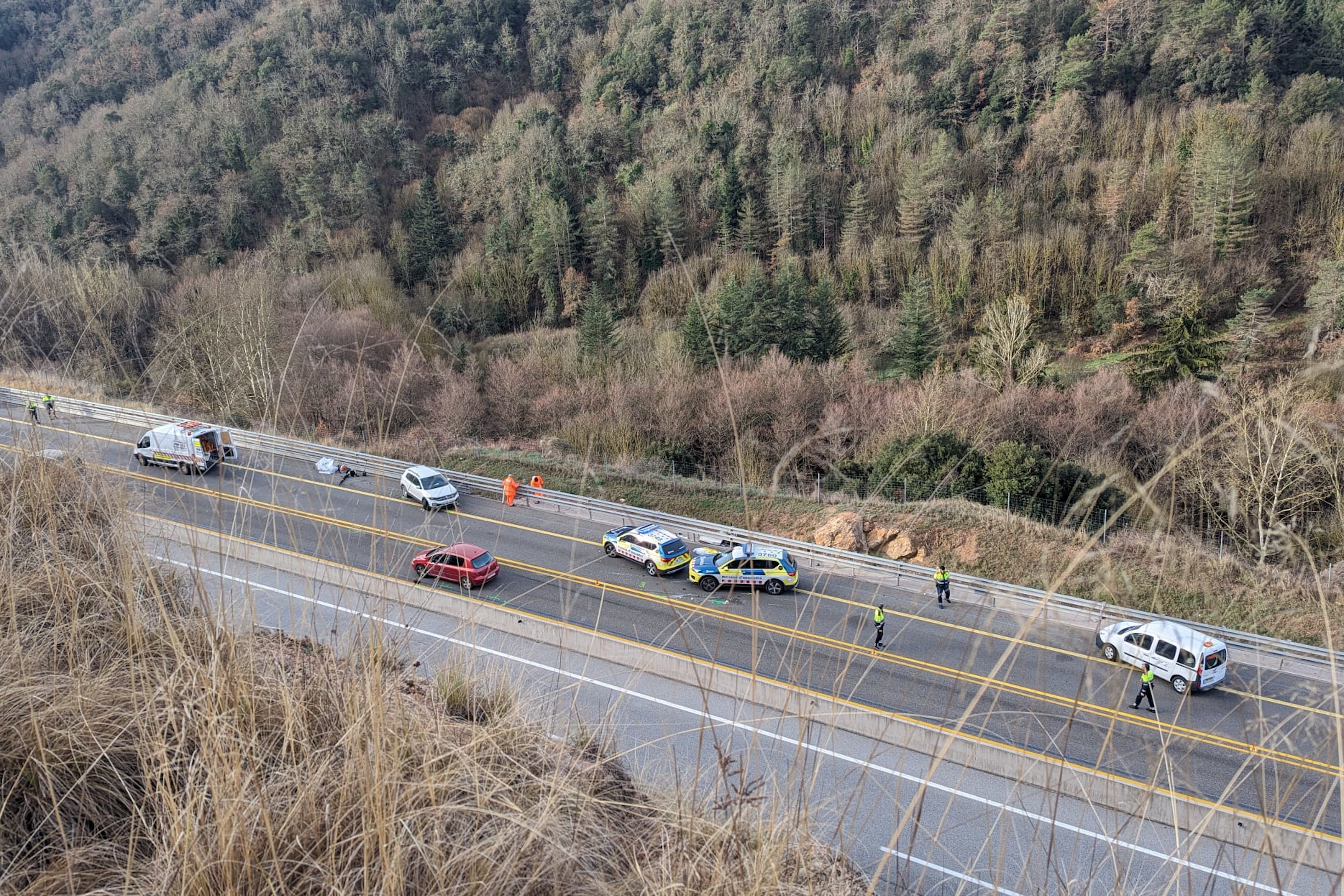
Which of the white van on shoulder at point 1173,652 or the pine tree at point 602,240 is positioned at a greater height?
the pine tree at point 602,240

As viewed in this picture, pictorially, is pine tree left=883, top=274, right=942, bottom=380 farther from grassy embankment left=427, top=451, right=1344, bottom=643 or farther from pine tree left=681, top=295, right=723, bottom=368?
grassy embankment left=427, top=451, right=1344, bottom=643

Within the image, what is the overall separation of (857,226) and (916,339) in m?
14.5

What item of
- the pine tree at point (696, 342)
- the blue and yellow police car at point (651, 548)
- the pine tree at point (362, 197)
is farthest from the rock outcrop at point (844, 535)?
the pine tree at point (362, 197)

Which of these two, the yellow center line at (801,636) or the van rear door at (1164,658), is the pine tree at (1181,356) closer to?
the van rear door at (1164,658)

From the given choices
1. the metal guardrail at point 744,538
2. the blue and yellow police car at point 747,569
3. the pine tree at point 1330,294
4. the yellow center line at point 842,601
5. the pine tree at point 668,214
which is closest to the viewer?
the yellow center line at point 842,601

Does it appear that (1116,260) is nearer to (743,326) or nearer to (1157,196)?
(1157,196)

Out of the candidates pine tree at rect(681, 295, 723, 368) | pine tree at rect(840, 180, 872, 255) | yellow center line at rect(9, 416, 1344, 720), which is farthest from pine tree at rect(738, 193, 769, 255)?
yellow center line at rect(9, 416, 1344, 720)

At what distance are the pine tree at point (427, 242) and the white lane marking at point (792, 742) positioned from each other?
36.0 meters

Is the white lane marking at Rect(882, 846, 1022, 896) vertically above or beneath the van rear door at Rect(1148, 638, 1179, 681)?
above

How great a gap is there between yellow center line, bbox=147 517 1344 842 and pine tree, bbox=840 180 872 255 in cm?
3279

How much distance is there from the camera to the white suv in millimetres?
18516

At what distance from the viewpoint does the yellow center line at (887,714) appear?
2936mm

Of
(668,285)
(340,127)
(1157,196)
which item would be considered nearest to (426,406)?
(668,285)

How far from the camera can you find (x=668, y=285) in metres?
40.5
